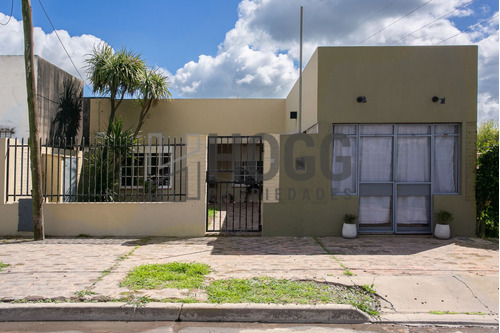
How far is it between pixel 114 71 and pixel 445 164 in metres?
10.8

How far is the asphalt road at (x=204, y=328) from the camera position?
399 cm

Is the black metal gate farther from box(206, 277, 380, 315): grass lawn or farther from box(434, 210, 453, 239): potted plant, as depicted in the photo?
box(434, 210, 453, 239): potted plant

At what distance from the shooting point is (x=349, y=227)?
812 cm

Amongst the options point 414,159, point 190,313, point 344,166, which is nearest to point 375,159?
point 344,166

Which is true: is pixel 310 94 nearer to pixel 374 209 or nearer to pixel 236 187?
pixel 374 209

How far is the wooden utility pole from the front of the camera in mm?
7516

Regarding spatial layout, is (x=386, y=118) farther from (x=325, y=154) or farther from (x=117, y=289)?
(x=117, y=289)

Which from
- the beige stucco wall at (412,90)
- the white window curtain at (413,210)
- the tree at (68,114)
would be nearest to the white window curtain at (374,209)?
the white window curtain at (413,210)

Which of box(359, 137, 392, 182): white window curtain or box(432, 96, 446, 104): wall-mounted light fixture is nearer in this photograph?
box(432, 96, 446, 104): wall-mounted light fixture

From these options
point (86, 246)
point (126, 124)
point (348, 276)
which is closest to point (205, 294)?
point (348, 276)

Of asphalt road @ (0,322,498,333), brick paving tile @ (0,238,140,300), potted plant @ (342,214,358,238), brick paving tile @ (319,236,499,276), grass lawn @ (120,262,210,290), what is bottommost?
asphalt road @ (0,322,498,333)

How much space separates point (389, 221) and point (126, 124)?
10750 millimetres

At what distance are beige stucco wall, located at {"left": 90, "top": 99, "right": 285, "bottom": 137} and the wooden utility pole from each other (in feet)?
22.9

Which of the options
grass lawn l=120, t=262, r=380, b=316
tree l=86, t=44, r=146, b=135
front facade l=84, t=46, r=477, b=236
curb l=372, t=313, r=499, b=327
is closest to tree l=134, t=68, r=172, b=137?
tree l=86, t=44, r=146, b=135
